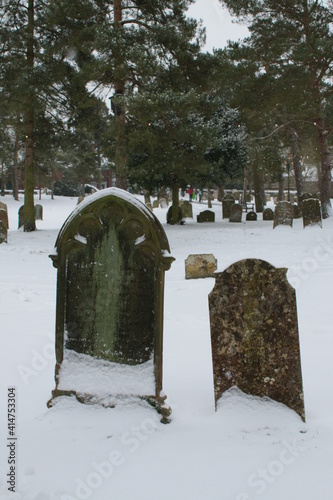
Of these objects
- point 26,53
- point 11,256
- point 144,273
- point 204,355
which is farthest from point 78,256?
point 26,53

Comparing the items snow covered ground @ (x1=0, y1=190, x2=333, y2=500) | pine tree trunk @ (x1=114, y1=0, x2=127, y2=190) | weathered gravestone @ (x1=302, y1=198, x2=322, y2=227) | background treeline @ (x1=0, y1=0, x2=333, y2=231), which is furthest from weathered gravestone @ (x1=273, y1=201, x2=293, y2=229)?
snow covered ground @ (x1=0, y1=190, x2=333, y2=500)

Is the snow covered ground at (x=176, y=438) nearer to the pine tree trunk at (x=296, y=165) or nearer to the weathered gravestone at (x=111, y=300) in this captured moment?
the weathered gravestone at (x=111, y=300)

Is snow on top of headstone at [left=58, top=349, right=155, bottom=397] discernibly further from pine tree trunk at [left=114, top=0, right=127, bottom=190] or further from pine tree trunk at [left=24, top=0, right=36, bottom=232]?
pine tree trunk at [left=24, top=0, right=36, bottom=232]

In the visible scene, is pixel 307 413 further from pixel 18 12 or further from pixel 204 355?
pixel 18 12

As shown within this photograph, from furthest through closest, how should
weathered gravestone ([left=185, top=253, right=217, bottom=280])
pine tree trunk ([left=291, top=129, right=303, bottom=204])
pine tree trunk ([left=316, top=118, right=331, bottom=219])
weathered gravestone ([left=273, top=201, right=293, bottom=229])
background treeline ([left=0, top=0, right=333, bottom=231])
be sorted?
pine tree trunk ([left=291, top=129, right=303, bottom=204]) < pine tree trunk ([left=316, top=118, right=331, bottom=219]) < weathered gravestone ([left=273, top=201, right=293, bottom=229]) < background treeline ([left=0, top=0, right=333, bottom=231]) < weathered gravestone ([left=185, top=253, right=217, bottom=280])

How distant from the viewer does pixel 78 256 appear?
331 cm

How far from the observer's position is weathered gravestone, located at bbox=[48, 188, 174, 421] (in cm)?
324

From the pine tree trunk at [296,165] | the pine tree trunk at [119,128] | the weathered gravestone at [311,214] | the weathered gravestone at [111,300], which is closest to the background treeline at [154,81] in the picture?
the pine tree trunk at [119,128]

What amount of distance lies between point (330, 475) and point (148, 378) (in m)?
1.44

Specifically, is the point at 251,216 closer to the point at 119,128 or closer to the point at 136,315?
the point at 119,128

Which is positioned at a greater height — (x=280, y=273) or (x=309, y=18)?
(x=309, y=18)

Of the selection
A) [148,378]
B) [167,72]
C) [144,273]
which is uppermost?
[167,72]

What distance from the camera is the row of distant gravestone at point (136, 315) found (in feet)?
10.3

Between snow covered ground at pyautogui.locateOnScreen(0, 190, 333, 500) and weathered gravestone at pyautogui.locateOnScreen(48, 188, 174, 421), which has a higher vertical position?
weathered gravestone at pyautogui.locateOnScreen(48, 188, 174, 421)
